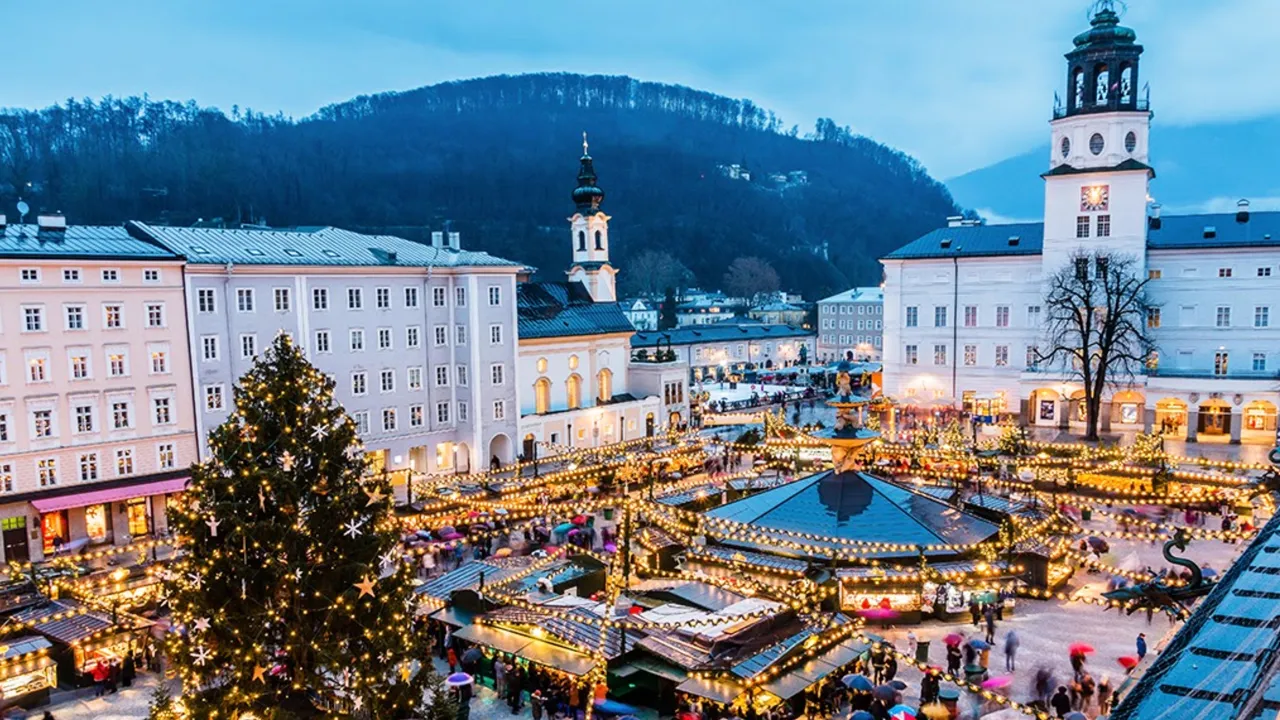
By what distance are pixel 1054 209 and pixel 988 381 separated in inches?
430

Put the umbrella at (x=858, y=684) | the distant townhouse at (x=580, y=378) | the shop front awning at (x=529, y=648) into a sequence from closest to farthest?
the umbrella at (x=858, y=684)
the shop front awning at (x=529, y=648)
the distant townhouse at (x=580, y=378)

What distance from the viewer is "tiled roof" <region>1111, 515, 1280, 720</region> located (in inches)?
225

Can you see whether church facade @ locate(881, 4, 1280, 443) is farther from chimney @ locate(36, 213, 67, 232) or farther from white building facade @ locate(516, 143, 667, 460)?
chimney @ locate(36, 213, 67, 232)

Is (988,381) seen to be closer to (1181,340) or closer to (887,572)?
(1181,340)

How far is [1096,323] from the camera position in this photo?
53094 millimetres

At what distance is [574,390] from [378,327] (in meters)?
14.2

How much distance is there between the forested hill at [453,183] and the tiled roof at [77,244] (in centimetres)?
3553

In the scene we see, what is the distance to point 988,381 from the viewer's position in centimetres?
5750

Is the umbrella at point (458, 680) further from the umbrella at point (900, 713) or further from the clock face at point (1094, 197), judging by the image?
the clock face at point (1094, 197)

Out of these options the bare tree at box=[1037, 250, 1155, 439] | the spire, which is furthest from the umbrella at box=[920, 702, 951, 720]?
the spire

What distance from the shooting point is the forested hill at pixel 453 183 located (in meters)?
92.2

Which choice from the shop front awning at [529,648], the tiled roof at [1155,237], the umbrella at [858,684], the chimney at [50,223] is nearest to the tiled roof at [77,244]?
the chimney at [50,223]

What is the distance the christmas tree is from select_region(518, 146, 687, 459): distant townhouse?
31.7 m

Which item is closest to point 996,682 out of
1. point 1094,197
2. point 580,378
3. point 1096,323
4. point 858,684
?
point 858,684
